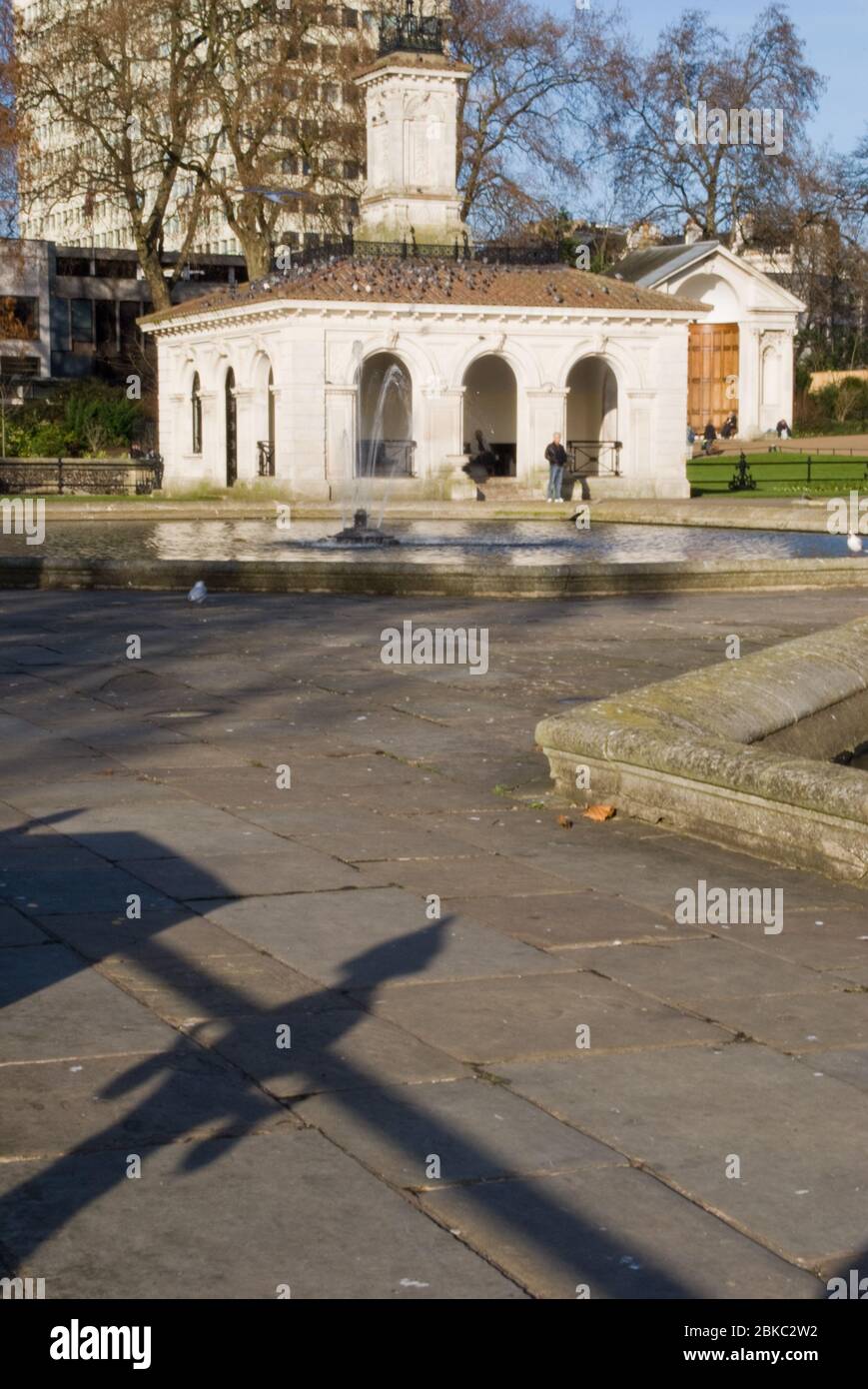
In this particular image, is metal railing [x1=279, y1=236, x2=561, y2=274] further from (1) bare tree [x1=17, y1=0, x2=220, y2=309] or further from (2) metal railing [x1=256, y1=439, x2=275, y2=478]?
(1) bare tree [x1=17, y1=0, x2=220, y2=309]

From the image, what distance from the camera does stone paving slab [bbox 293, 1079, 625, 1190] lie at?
4121mm

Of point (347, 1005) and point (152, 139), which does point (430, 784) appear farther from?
point (152, 139)

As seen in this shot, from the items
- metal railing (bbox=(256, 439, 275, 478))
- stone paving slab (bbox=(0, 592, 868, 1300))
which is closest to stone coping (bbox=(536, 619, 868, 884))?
stone paving slab (bbox=(0, 592, 868, 1300))

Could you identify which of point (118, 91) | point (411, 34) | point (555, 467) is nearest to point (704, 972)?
point (555, 467)

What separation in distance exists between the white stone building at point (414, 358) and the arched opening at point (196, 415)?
53 mm

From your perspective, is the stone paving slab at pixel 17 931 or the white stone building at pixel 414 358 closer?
the stone paving slab at pixel 17 931

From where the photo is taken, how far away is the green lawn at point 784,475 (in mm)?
43250

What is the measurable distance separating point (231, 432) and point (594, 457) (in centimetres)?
926

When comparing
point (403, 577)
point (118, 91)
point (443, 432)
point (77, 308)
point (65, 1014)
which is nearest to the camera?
point (65, 1014)

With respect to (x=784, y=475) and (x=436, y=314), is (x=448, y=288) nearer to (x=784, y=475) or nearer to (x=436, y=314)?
(x=436, y=314)

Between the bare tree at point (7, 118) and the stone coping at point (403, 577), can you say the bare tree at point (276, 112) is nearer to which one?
the bare tree at point (7, 118)

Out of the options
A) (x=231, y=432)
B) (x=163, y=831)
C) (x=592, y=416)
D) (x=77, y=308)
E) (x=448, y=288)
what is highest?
(x=77, y=308)

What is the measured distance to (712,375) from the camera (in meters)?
69.8

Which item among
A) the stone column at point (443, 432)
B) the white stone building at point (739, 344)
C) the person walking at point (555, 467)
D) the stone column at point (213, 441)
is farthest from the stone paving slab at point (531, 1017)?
the white stone building at point (739, 344)
